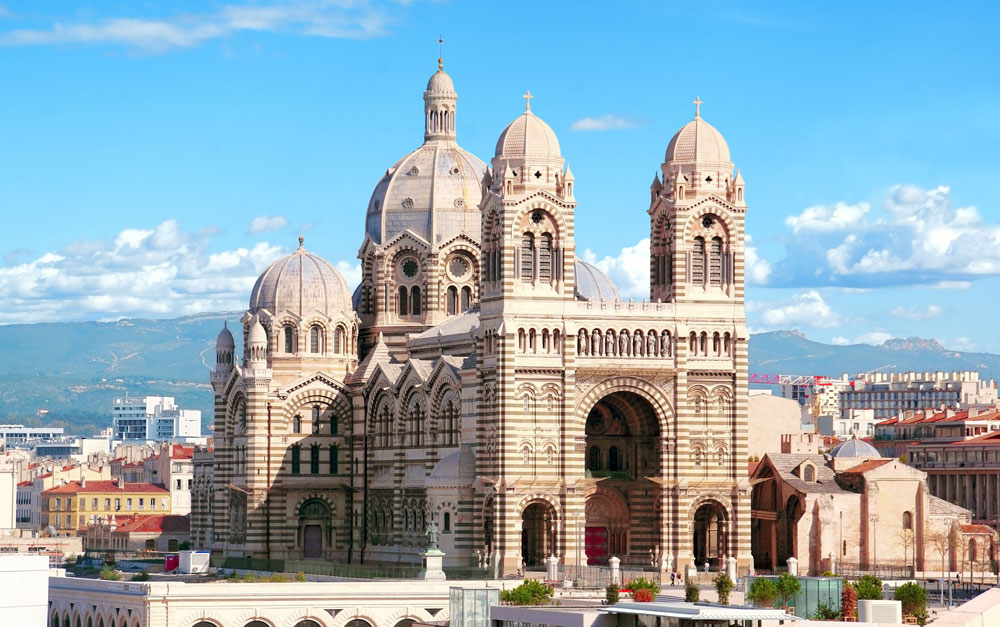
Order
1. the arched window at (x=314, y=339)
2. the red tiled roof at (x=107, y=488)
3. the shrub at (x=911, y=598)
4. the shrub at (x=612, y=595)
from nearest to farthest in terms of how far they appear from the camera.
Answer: the shrub at (x=911, y=598) → the shrub at (x=612, y=595) → the arched window at (x=314, y=339) → the red tiled roof at (x=107, y=488)

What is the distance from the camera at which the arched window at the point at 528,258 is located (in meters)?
101

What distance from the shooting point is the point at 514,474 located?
100 metres

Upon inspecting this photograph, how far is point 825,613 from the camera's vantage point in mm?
74375

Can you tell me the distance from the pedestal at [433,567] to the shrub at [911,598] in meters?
25.1

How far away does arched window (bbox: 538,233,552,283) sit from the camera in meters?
102

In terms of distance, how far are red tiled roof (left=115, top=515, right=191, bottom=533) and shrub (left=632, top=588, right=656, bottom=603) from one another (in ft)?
201

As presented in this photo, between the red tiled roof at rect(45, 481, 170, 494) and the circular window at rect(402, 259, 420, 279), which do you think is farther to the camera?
the red tiled roof at rect(45, 481, 170, 494)

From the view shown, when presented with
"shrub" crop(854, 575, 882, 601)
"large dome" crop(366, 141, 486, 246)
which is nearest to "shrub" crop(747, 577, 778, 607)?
"shrub" crop(854, 575, 882, 601)

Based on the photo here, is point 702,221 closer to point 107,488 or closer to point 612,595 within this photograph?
point 612,595

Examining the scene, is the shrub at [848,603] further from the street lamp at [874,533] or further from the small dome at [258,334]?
the small dome at [258,334]

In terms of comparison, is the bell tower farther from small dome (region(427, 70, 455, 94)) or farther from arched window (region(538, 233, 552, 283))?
small dome (region(427, 70, 455, 94))

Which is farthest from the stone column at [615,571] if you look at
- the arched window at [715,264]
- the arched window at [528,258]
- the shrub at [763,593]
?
the shrub at [763,593]

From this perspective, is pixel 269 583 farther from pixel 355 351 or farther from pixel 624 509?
pixel 355 351

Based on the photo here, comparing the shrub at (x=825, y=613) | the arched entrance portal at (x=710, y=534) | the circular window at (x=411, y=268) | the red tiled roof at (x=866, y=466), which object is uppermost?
the circular window at (x=411, y=268)
